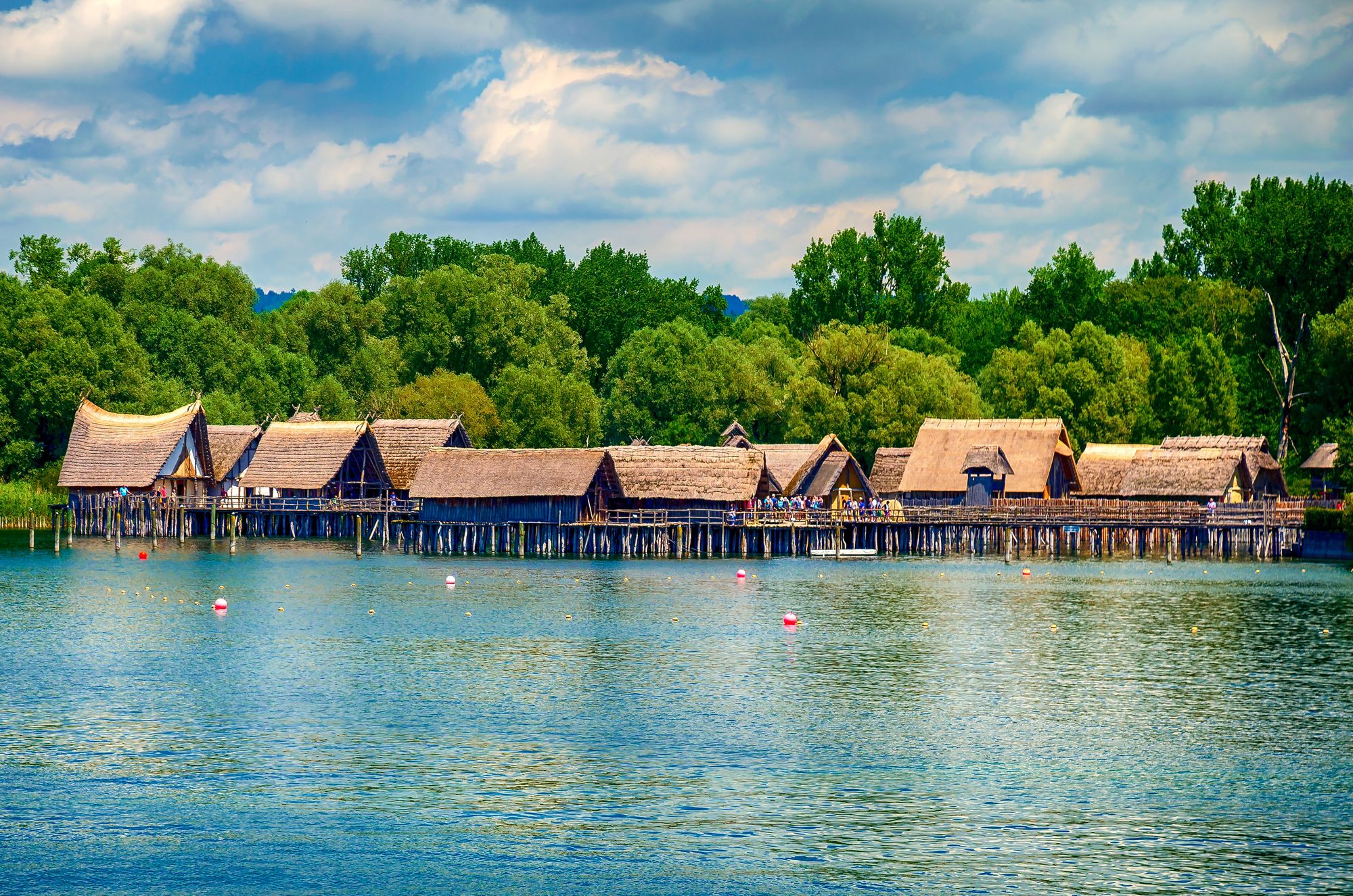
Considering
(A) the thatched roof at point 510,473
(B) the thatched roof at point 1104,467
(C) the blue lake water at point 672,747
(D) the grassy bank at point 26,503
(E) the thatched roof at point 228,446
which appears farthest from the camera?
(E) the thatched roof at point 228,446

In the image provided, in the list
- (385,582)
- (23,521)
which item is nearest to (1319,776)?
(385,582)

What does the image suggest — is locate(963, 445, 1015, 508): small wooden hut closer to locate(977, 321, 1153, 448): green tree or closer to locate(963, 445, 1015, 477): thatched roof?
locate(963, 445, 1015, 477): thatched roof

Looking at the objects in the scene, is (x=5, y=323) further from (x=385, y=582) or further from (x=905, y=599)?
(x=905, y=599)

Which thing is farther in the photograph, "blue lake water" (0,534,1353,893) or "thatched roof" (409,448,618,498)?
"thatched roof" (409,448,618,498)

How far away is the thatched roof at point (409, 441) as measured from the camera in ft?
330

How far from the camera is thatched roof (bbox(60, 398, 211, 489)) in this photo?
3935 inches

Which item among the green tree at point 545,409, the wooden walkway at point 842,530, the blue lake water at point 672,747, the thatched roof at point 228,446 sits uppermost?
the green tree at point 545,409

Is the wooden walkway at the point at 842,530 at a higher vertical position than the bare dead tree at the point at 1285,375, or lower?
lower

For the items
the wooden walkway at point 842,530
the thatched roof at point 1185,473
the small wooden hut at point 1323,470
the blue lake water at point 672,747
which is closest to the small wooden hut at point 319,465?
the wooden walkway at point 842,530

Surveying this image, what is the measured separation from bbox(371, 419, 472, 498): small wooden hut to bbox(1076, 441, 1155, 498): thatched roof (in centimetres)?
3783

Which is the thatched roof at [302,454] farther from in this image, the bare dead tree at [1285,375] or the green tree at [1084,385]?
the bare dead tree at [1285,375]

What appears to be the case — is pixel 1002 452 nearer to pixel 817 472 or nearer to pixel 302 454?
pixel 817 472

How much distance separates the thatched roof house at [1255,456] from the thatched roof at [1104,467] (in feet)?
7.25

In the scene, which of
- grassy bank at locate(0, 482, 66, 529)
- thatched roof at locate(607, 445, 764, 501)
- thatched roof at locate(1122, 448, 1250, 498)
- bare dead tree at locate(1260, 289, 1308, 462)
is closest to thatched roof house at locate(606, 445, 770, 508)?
thatched roof at locate(607, 445, 764, 501)
